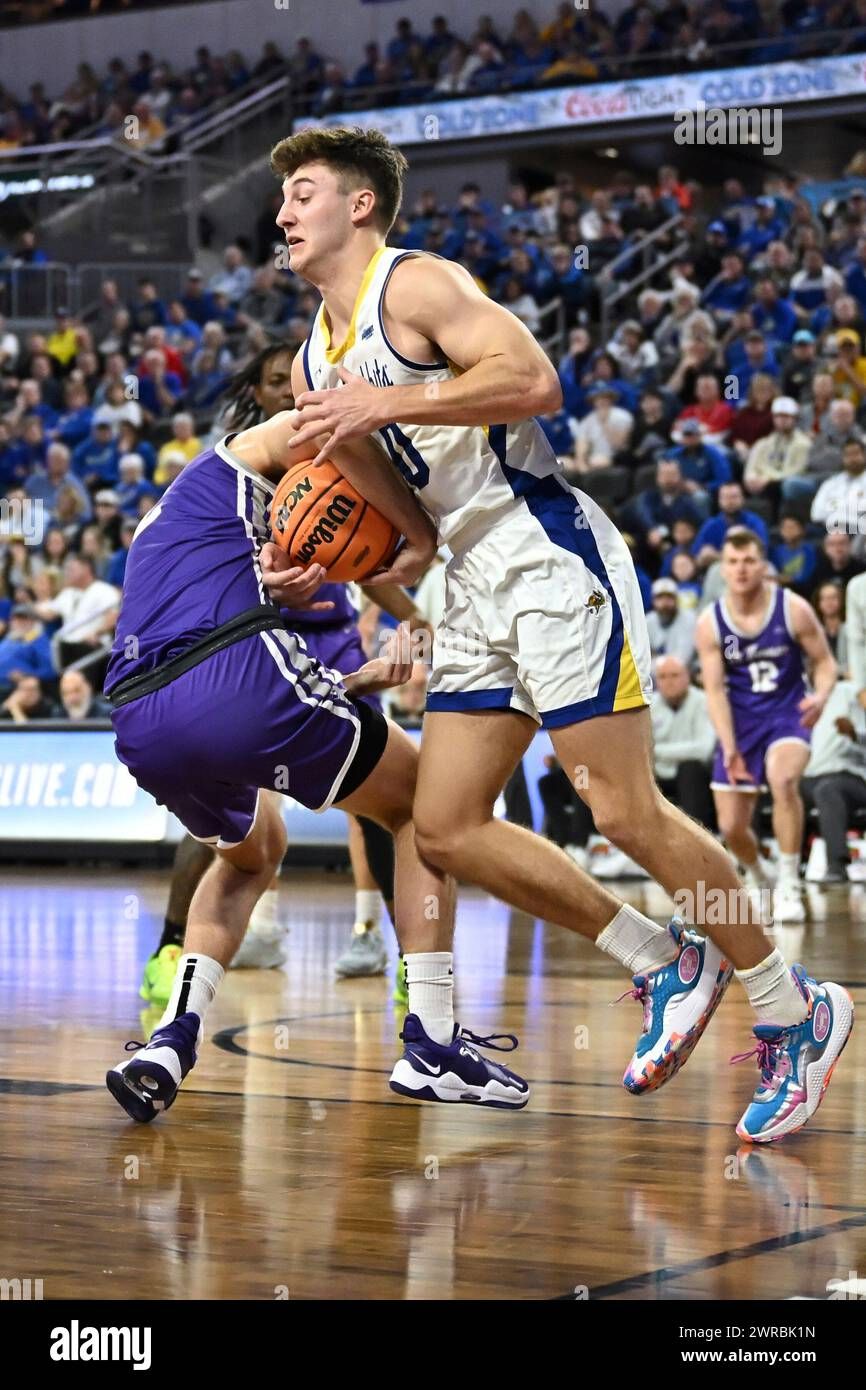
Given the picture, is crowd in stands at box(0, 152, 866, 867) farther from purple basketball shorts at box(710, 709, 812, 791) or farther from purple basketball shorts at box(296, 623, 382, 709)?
purple basketball shorts at box(296, 623, 382, 709)

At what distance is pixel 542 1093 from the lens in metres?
4.57

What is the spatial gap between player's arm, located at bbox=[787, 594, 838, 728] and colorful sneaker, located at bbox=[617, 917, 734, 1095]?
5561mm

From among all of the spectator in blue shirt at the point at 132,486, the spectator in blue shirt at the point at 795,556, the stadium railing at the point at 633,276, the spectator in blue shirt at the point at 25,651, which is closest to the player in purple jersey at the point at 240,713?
the spectator in blue shirt at the point at 795,556

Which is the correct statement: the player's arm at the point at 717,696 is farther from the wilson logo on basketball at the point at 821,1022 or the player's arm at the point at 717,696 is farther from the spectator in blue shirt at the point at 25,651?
the spectator in blue shirt at the point at 25,651

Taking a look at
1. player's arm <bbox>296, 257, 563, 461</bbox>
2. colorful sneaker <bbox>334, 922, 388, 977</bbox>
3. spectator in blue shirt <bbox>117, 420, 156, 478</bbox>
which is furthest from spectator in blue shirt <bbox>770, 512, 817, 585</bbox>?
player's arm <bbox>296, 257, 563, 461</bbox>

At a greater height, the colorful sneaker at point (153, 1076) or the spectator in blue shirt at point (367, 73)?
the spectator in blue shirt at point (367, 73)

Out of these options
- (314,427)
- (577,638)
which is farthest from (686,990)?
(314,427)

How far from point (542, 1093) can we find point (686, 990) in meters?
0.61

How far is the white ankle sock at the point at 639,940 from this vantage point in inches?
165

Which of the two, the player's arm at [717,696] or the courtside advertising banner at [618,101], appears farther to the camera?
the courtside advertising banner at [618,101]

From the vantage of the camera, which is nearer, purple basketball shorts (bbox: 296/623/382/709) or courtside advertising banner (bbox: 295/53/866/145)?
purple basketball shorts (bbox: 296/623/382/709)

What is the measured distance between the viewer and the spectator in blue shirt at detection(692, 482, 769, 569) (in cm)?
1325

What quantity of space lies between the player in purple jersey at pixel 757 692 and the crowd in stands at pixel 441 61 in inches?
442
